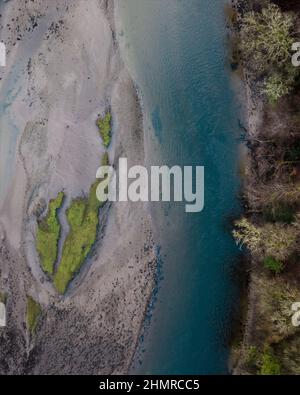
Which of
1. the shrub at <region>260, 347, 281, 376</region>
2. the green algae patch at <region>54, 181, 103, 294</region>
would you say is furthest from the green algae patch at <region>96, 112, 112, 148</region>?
the shrub at <region>260, 347, 281, 376</region>

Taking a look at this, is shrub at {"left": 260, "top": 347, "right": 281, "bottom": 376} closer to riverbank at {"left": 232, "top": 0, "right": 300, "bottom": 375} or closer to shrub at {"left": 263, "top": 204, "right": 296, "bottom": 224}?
riverbank at {"left": 232, "top": 0, "right": 300, "bottom": 375}

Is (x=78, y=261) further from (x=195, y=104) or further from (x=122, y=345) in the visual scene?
(x=195, y=104)

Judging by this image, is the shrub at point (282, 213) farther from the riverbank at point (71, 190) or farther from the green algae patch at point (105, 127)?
the green algae patch at point (105, 127)

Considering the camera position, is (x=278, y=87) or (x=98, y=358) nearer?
(x=278, y=87)

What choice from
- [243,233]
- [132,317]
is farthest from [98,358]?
[243,233]

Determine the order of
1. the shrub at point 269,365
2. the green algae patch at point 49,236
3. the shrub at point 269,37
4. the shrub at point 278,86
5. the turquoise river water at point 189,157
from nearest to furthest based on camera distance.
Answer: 1. the shrub at point 269,37
2. the shrub at point 269,365
3. the shrub at point 278,86
4. the green algae patch at point 49,236
5. the turquoise river water at point 189,157

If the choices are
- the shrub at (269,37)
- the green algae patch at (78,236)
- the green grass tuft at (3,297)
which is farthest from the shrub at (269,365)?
the shrub at (269,37)
